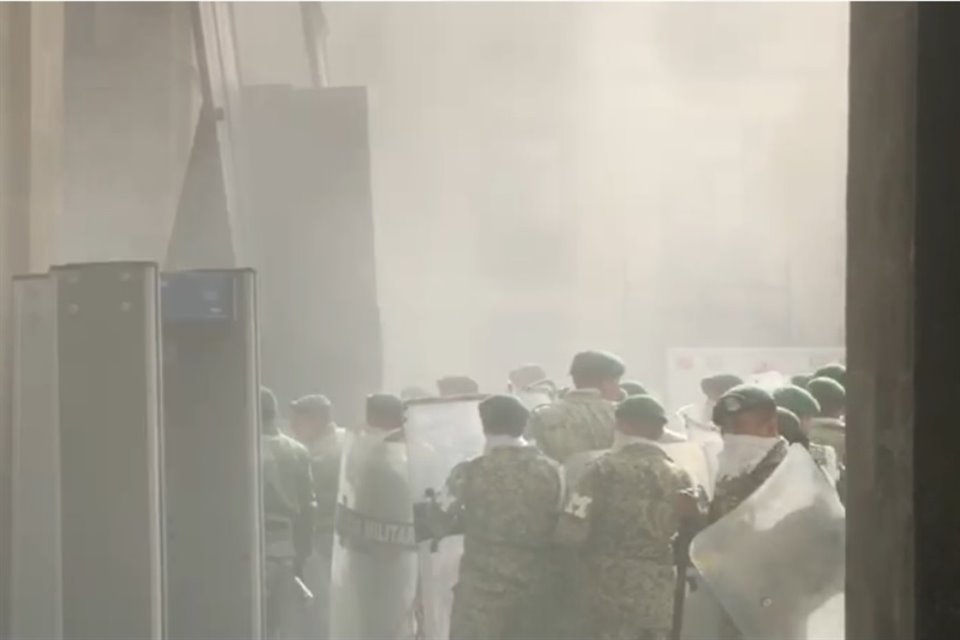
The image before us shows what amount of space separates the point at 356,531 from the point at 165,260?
393 mm

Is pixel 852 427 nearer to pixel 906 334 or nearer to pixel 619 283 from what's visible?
pixel 906 334

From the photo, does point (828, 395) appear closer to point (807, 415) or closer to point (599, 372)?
point (807, 415)

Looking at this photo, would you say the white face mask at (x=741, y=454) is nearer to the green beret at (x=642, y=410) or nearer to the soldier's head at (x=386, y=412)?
the green beret at (x=642, y=410)

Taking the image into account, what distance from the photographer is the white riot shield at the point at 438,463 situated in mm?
1029

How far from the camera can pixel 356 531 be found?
1.06m

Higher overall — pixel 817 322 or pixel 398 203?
pixel 398 203

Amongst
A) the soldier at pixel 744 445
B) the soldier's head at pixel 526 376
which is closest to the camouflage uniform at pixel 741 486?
the soldier at pixel 744 445

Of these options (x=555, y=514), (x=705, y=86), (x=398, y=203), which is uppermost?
(x=705, y=86)

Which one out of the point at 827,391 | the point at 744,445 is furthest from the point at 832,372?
the point at 744,445

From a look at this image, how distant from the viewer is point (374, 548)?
41.3 inches

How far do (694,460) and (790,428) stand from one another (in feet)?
0.36

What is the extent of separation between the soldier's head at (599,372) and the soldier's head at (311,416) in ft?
0.96

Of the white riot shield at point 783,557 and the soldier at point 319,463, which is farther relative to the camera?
the soldier at point 319,463

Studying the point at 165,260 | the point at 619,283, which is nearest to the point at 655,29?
the point at 619,283
